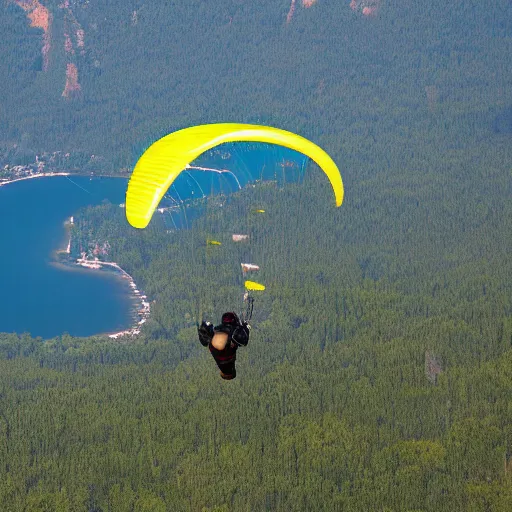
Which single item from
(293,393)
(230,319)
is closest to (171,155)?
(230,319)

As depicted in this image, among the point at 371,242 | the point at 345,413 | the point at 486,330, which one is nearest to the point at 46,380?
the point at 345,413

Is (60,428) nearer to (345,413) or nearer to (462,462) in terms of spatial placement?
(345,413)

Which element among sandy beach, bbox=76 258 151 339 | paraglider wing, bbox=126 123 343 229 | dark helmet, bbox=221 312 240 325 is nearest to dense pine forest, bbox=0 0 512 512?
sandy beach, bbox=76 258 151 339

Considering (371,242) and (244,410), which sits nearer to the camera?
(244,410)

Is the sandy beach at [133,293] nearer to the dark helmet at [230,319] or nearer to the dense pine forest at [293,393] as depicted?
the dense pine forest at [293,393]

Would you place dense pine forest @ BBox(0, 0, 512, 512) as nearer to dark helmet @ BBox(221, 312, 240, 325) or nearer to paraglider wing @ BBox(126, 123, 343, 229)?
dark helmet @ BBox(221, 312, 240, 325)

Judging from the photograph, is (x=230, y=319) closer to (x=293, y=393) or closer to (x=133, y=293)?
(x=293, y=393)

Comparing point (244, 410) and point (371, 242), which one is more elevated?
point (371, 242)

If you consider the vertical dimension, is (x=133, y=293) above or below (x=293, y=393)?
above
